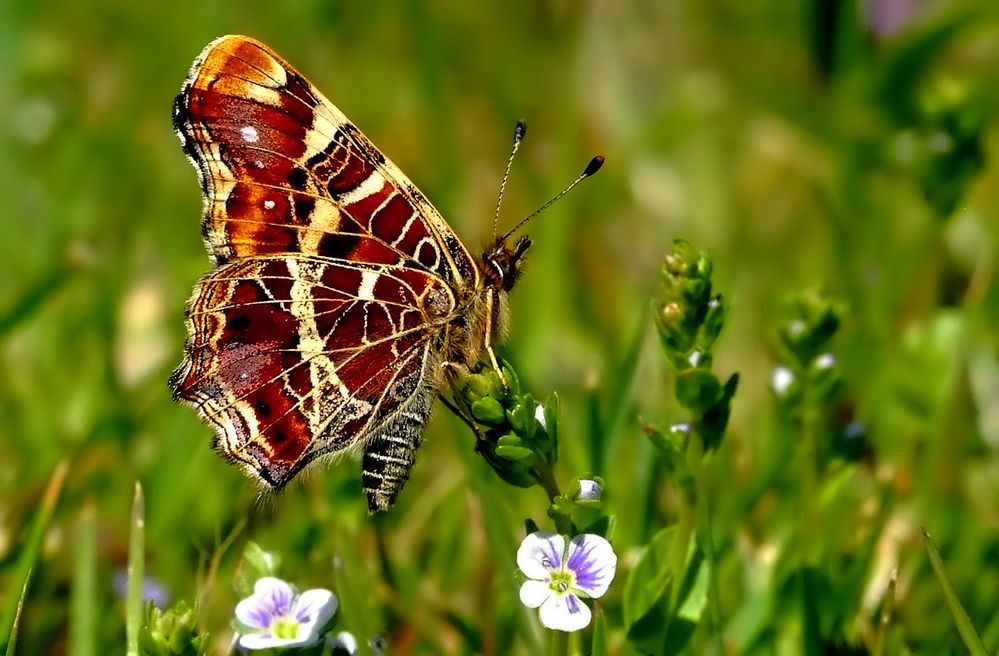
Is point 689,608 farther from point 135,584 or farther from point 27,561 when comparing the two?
point 27,561

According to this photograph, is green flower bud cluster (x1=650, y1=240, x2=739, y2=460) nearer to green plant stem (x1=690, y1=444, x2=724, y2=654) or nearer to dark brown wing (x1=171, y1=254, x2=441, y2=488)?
green plant stem (x1=690, y1=444, x2=724, y2=654)

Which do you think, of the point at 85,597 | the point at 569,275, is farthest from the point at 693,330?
the point at 569,275

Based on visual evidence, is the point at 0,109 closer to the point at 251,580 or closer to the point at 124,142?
the point at 124,142

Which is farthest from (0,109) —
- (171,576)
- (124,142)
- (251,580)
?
(251,580)

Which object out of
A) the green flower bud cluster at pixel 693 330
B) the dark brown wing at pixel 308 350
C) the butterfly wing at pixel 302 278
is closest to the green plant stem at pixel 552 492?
the green flower bud cluster at pixel 693 330

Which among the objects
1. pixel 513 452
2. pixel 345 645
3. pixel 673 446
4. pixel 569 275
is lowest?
pixel 569 275
